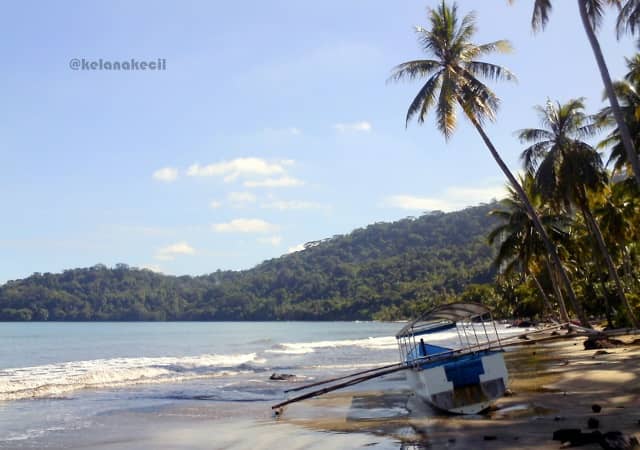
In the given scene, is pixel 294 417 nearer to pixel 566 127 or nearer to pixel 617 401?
pixel 617 401

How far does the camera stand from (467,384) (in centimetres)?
1149

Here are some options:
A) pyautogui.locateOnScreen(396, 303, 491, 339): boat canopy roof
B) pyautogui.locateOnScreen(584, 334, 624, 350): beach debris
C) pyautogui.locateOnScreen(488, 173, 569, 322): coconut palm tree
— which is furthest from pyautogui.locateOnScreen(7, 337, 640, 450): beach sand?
pyautogui.locateOnScreen(488, 173, 569, 322): coconut palm tree

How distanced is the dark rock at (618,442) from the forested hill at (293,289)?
11655 cm

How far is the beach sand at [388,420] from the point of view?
31.5 ft

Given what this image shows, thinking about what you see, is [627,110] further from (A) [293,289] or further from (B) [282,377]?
(A) [293,289]

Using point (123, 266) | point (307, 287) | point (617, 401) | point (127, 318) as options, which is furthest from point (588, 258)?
point (123, 266)

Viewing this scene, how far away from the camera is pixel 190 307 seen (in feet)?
591

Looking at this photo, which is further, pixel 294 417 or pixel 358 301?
pixel 358 301

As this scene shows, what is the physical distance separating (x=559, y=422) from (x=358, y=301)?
139544 millimetres

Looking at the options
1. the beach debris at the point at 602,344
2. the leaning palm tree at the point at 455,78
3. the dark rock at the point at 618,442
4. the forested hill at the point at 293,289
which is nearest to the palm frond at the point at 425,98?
the leaning palm tree at the point at 455,78

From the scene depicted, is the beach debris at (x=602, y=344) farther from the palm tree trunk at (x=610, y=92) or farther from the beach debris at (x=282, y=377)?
the beach debris at (x=282, y=377)

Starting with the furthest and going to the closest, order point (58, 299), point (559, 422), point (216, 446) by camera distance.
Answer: point (58, 299)
point (216, 446)
point (559, 422)

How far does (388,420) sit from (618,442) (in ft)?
18.5

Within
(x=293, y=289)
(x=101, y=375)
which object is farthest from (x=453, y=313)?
(x=293, y=289)
